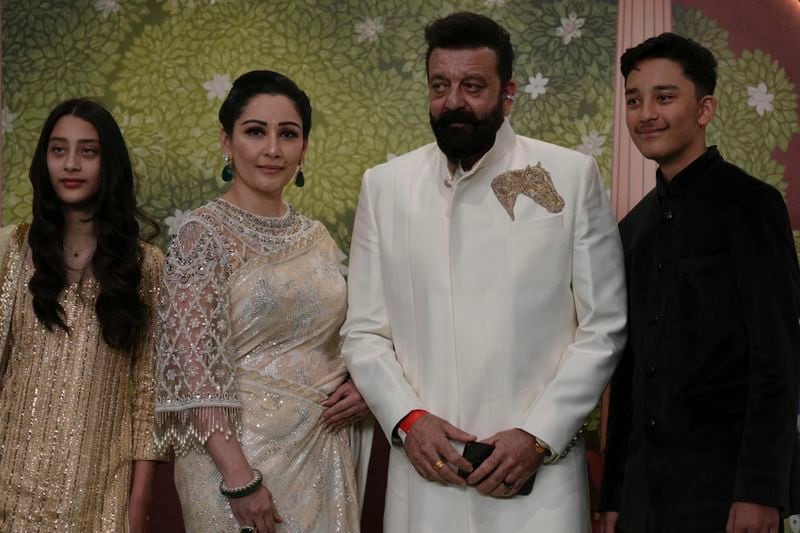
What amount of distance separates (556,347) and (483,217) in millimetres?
377

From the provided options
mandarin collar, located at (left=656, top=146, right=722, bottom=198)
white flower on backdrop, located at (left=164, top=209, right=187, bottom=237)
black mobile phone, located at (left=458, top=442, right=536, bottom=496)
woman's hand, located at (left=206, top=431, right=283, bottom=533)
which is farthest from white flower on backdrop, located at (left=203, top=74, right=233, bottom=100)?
black mobile phone, located at (left=458, top=442, right=536, bottom=496)

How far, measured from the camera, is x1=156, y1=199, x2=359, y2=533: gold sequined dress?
2543 mm

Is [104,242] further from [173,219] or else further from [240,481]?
[173,219]

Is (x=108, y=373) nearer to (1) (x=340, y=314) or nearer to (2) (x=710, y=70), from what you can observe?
(1) (x=340, y=314)

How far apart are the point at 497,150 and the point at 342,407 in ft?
2.61

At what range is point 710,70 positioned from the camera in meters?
2.71

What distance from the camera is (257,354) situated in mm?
2654

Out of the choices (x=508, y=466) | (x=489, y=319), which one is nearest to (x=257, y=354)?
(x=489, y=319)

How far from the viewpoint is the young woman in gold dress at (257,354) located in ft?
8.32

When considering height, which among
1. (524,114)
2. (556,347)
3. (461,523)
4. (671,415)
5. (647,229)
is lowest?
(461,523)

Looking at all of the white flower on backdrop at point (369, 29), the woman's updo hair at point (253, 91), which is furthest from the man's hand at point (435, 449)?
the white flower on backdrop at point (369, 29)

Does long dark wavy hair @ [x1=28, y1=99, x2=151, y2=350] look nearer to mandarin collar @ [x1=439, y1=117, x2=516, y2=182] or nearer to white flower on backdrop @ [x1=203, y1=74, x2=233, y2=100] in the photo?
mandarin collar @ [x1=439, y1=117, x2=516, y2=182]

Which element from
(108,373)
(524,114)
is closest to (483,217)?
(108,373)

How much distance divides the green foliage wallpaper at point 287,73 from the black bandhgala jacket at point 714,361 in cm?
133
